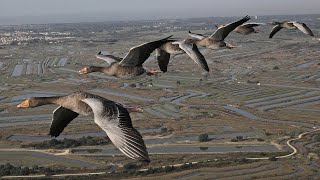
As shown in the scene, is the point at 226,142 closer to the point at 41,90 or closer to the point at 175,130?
the point at 175,130

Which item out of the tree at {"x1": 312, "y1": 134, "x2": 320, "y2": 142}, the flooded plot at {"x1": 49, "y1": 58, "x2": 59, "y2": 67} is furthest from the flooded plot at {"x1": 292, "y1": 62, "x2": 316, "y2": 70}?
the flooded plot at {"x1": 49, "y1": 58, "x2": 59, "y2": 67}

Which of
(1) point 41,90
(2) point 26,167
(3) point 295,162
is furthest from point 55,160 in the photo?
(1) point 41,90

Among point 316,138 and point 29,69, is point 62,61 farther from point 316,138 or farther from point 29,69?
point 316,138

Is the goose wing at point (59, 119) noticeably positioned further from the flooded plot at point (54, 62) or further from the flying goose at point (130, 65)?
the flooded plot at point (54, 62)

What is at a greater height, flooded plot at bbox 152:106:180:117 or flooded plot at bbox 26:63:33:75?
flooded plot at bbox 152:106:180:117

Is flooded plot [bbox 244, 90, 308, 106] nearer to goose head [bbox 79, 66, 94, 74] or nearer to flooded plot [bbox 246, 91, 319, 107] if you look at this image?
flooded plot [bbox 246, 91, 319, 107]

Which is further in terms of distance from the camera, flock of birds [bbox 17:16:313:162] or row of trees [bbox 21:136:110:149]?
row of trees [bbox 21:136:110:149]

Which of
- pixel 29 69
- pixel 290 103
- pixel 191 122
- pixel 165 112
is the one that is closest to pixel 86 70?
pixel 191 122
